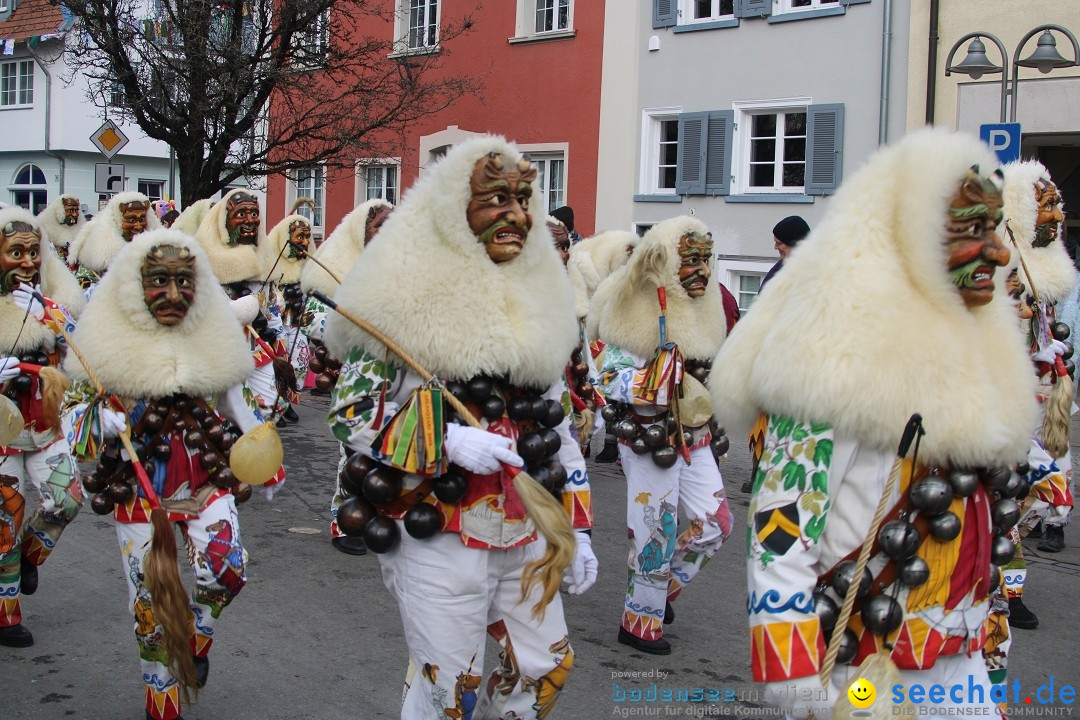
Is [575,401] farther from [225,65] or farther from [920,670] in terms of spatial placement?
[225,65]

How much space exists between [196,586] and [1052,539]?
18.9ft

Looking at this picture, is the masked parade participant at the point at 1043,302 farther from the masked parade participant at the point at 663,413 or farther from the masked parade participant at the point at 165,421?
the masked parade participant at the point at 165,421

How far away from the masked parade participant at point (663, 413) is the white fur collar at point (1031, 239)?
67.6 inches

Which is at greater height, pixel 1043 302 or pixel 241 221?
pixel 241 221

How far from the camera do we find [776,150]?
17547 mm

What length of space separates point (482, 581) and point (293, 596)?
3.14m

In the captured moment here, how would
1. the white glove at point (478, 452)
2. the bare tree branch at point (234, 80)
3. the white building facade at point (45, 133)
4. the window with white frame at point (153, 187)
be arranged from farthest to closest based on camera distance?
the window with white frame at point (153, 187) → the white building facade at point (45, 133) → the bare tree branch at point (234, 80) → the white glove at point (478, 452)

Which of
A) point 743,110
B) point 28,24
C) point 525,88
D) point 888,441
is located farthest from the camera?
point 28,24

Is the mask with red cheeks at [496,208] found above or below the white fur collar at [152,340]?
above

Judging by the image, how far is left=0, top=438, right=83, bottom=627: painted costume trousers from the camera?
558 centimetres

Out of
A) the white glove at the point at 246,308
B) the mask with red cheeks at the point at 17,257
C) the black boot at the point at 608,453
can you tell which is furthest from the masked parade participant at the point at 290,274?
the mask with red cheeks at the point at 17,257

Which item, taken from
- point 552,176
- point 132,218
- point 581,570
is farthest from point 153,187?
point 581,570

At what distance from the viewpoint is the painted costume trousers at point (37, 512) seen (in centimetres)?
558

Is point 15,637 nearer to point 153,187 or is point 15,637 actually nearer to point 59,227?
point 59,227
